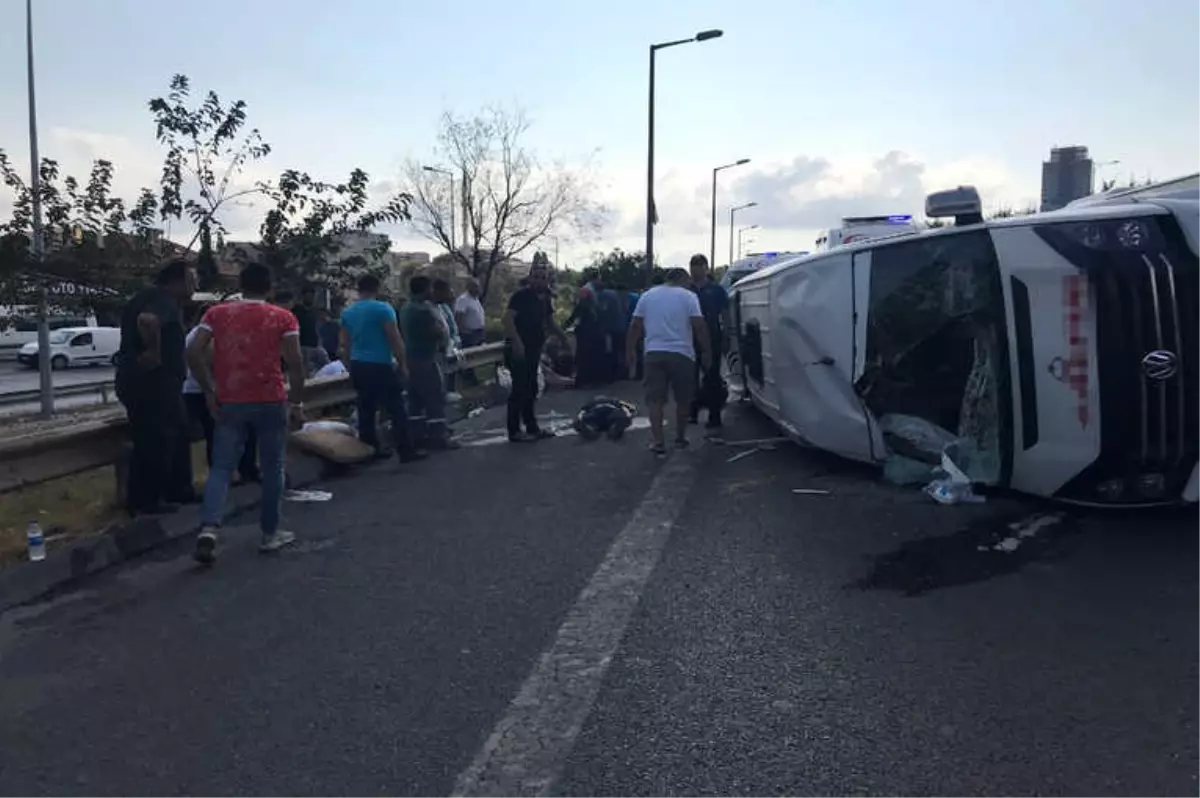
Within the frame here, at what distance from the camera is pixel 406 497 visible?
8.29 metres

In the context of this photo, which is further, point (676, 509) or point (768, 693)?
point (676, 509)

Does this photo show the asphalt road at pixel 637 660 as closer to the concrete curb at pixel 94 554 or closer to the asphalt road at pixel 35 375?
the concrete curb at pixel 94 554

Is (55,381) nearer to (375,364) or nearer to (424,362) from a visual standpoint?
(424,362)

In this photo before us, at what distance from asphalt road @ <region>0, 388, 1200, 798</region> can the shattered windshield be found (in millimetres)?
493

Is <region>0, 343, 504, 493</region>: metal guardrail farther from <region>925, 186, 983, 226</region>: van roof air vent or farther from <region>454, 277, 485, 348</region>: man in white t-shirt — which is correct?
<region>454, 277, 485, 348</region>: man in white t-shirt

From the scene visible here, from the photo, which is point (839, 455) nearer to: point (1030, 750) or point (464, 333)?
point (1030, 750)

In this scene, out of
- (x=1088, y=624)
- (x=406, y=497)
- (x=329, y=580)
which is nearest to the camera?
(x=1088, y=624)

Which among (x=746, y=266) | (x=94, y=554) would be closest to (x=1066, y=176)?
(x=746, y=266)

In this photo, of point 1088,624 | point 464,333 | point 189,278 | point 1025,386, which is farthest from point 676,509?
point 464,333

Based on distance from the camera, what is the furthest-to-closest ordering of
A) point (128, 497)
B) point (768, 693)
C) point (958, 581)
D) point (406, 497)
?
point (406, 497) < point (128, 497) < point (958, 581) < point (768, 693)

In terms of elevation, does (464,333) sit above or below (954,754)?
above

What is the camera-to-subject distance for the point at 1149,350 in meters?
6.23

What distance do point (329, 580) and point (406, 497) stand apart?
7.68 ft

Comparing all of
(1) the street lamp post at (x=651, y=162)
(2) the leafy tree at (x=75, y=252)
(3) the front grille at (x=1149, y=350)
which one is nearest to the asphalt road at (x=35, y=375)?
(1) the street lamp post at (x=651, y=162)
